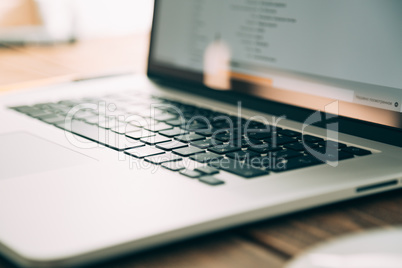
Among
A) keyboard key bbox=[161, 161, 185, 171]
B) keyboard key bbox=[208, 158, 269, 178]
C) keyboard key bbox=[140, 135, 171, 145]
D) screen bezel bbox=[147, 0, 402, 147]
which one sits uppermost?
screen bezel bbox=[147, 0, 402, 147]

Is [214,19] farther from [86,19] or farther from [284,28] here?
[86,19]

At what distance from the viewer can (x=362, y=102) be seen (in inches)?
22.0

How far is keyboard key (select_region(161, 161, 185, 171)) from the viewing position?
0.44 m

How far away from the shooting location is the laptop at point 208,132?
1.14 feet

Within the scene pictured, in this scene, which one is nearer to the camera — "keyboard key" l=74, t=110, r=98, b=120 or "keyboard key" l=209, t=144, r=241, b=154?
"keyboard key" l=209, t=144, r=241, b=154

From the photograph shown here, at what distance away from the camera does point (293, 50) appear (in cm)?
64

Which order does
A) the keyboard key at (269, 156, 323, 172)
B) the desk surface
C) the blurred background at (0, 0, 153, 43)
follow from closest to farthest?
the desk surface < the keyboard key at (269, 156, 323, 172) < the blurred background at (0, 0, 153, 43)

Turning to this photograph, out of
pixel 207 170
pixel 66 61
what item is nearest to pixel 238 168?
pixel 207 170

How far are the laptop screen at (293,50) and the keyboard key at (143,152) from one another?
0.74ft

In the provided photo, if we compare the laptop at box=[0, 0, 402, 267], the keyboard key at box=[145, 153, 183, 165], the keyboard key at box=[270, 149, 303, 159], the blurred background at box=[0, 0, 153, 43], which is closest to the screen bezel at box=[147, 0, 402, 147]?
the laptop at box=[0, 0, 402, 267]

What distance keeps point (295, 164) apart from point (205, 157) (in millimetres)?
85

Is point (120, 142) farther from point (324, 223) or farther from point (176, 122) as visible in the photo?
point (324, 223)

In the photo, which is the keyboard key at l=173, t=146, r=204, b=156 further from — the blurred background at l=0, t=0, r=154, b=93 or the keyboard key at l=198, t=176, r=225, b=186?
the blurred background at l=0, t=0, r=154, b=93

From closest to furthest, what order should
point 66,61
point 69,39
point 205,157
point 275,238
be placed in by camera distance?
point 275,238
point 205,157
point 66,61
point 69,39
